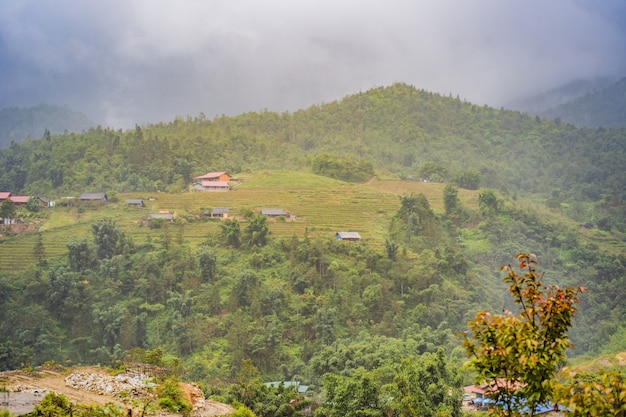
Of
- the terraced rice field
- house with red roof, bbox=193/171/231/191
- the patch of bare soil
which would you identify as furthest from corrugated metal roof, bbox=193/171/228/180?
the patch of bare soil

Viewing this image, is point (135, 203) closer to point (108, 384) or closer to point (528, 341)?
point (108, 384)

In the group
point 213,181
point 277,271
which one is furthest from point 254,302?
point 213,181

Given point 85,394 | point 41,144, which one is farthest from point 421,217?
point 41,144

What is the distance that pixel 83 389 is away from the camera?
18172mm

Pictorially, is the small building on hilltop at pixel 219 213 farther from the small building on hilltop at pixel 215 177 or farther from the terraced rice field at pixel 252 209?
the small building on hilltop at pixel 215 177

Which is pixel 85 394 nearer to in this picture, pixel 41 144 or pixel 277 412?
pixel 277 412

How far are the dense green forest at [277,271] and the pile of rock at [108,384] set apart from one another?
5.99 m

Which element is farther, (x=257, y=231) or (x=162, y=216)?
(x=162, y=216)

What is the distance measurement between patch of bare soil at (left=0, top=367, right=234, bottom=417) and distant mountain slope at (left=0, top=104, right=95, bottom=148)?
91.9 m

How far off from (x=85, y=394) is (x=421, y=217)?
30112 millimetres

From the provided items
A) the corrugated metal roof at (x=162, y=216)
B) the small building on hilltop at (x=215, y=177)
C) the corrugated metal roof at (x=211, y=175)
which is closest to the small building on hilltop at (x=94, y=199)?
the corrugated metal roof at (x=162, y=216)

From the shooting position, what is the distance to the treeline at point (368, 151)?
54.2m

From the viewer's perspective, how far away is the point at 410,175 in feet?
211

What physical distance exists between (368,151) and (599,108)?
201 ft
